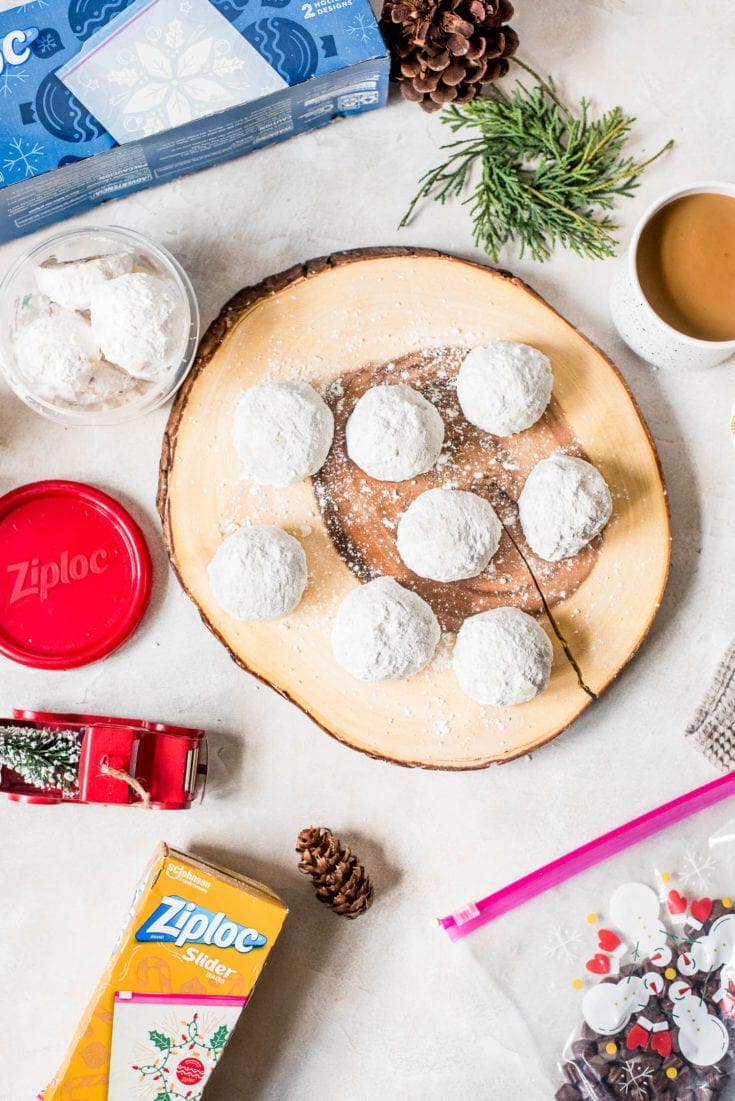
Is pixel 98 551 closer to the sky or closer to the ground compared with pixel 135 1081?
closer to the sky

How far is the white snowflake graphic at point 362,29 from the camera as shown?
104 centimetres

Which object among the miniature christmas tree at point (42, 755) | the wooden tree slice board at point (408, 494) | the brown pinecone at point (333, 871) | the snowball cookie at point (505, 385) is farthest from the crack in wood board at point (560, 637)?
the miniature christmas tree at point (42, 755)

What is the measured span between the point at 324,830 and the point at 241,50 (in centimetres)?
99

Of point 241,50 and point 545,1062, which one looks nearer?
point 241,50

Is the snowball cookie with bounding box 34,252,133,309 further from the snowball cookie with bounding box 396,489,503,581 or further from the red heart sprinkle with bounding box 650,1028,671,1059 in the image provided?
the red heart sprinkle with bounding box 650,1028,671,1059

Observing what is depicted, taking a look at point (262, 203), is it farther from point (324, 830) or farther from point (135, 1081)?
point (135, 1081)

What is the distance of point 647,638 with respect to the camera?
1.24 metres

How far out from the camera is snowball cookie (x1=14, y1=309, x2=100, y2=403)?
1.03m

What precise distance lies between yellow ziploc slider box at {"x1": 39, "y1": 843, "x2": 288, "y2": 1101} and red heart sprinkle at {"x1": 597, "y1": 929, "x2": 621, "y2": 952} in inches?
16.7

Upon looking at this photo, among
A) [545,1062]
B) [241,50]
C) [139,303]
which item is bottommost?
[545,1062]

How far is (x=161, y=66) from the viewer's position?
1030 mm

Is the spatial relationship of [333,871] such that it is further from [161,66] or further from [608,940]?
[161,66]

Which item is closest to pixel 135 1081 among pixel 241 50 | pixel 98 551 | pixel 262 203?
pixel 98 551

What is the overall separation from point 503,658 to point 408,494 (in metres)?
0.25
